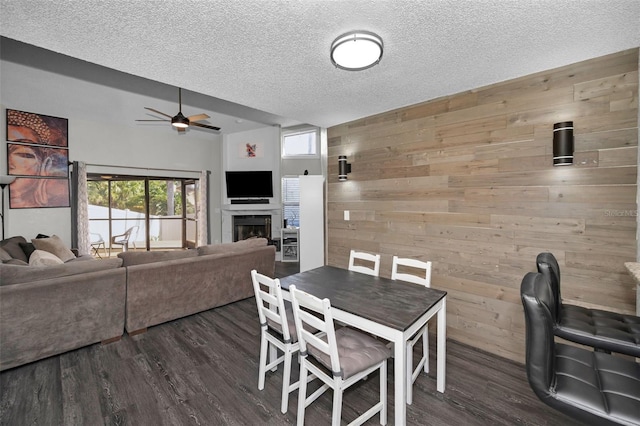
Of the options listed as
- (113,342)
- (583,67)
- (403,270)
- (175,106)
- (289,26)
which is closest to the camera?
(289,26)

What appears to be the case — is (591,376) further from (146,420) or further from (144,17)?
(144,17)

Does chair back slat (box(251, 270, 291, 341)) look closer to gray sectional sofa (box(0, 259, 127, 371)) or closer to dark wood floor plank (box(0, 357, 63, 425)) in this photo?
dark wood floor plank (box(0, 357, 63, 425))

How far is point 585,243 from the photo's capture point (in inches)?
87.6

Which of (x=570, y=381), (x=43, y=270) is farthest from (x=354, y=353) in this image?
(x=43, y=270)

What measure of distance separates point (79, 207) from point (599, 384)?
7377mm

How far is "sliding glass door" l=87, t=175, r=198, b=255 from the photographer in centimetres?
631

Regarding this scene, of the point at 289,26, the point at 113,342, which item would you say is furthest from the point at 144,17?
the point at 113,342

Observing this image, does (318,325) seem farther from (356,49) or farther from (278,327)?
(356,49)

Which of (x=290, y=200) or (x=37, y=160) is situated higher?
(x=37, y=160)

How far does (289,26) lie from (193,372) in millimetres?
2747

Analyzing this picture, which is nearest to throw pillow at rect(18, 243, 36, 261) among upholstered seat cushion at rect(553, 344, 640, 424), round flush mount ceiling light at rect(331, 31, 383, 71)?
round flush mount ceiling light at rect(331, 31, 383, 71)

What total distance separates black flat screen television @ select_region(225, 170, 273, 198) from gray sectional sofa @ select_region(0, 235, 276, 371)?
3.27 meters

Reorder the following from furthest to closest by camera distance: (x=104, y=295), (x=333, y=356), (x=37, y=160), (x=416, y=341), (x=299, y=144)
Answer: (x=299, y=144) → (x=37, y=160) → (x=104, y=295) → (x=416, y=341) → (x=333, y=356)

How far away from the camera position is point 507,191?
2.59m
